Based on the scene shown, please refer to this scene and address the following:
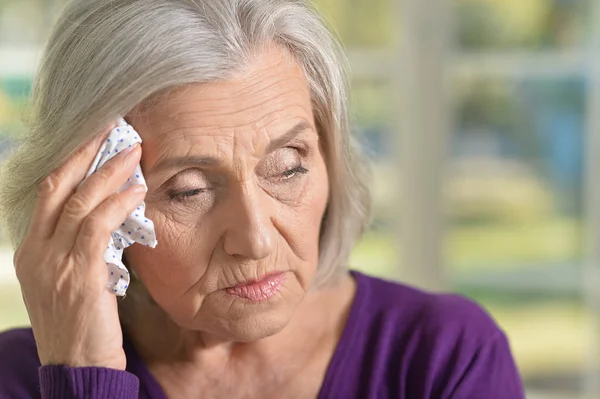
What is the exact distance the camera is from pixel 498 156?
3.44 meters

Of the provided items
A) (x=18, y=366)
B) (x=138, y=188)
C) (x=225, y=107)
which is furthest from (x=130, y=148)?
(x=18, y=366)

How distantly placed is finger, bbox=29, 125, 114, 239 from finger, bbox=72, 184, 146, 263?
6 centimetres

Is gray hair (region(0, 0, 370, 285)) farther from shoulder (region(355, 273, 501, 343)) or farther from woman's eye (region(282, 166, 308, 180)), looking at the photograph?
shoulder (region(355, 273, 501, 343))

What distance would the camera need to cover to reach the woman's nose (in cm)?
140

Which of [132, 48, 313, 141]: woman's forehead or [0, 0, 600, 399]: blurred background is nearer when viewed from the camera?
[132, 48, 313, 141]: woman's forehead

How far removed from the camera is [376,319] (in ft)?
5.64

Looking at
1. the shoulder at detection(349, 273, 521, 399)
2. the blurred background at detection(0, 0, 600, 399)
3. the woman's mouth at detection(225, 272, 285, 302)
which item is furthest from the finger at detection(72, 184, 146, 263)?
the blurred background at detection(0, 0, 600, 399)

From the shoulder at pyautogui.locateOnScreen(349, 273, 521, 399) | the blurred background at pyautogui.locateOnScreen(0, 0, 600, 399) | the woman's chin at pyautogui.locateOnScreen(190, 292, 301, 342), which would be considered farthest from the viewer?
the blurred background at pyautogui.locateOnScreen(0, 0, 600, 399)

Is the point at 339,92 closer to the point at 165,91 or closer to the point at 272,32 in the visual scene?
the point at 272,32

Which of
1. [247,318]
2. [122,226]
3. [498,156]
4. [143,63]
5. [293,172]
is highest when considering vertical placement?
[498,156]

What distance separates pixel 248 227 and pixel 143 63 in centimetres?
31

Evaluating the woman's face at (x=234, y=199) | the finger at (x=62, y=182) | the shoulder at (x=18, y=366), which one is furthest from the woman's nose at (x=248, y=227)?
the shoulder at (x=18, y=366)

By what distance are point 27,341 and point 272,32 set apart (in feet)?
2.59

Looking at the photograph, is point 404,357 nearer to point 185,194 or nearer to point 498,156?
point 185,194
